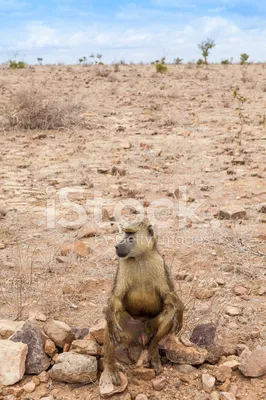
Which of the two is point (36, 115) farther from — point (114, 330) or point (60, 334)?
point (114, 330)

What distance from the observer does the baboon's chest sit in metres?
3.11

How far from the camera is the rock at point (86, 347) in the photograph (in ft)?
10.4

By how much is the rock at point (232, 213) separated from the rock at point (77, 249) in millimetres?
1876

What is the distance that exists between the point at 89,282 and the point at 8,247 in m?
1.38

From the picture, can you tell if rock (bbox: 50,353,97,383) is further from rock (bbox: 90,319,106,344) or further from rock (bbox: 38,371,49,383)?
rock (bbox: 90,319,106,344)

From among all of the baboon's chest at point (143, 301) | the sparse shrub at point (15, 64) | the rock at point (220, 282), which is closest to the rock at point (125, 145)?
the rock at point (220, 282)

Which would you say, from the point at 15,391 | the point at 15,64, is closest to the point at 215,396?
the point at 15,391

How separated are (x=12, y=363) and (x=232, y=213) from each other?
360cm

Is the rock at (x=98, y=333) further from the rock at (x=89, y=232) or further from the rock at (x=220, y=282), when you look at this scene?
the rock at (x=89, y=232)

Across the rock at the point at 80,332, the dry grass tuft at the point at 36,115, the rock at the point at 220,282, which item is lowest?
the rock at the point at 220,282

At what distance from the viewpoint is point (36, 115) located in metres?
11.1

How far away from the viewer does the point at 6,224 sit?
6016 mm

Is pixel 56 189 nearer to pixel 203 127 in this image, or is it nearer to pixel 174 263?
pixel 174 263

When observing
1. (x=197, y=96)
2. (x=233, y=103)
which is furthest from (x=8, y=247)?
(x=197, y=96)
